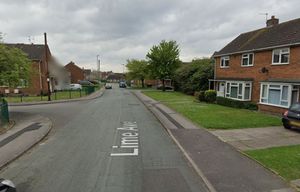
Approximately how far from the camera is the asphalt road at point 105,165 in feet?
18.6

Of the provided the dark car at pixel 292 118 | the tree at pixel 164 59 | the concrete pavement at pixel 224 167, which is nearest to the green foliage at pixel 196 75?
the tree at pixel 164 59

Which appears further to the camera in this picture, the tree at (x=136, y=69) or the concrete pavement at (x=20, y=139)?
the tree at (x=136, y=69)

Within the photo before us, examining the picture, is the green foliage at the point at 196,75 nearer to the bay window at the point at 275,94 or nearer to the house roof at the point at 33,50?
the bay window at the point at 275,94

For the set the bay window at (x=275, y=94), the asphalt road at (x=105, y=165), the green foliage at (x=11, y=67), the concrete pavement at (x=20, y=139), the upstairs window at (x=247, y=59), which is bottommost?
the concrete pavement at (x=20, y=139)

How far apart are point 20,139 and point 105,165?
5106 millimetres

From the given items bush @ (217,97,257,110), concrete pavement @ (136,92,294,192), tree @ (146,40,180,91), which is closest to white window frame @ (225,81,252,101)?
bush @ (217,97,257,110)

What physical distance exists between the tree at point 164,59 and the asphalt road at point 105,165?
33349 millimetres

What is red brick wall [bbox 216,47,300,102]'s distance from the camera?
15759 mm

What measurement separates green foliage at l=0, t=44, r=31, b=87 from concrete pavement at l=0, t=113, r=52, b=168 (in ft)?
11.0

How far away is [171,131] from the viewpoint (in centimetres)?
1155

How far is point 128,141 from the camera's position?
9.80 meters

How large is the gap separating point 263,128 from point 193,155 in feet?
18.7

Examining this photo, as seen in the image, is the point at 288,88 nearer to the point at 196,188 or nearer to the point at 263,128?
the point at 263,128

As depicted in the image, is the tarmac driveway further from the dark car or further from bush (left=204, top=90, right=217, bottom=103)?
bush (left=204, top=90, right=217, bottom=103)
